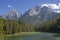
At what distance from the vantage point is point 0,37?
28.6m

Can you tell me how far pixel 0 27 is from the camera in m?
30.1

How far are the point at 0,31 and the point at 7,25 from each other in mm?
163600

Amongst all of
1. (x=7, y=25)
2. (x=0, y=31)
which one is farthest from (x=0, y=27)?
(x=7, y=25)

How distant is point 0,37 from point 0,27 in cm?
212

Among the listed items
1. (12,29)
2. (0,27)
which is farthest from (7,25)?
(0,27)

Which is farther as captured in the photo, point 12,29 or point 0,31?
point 12,29

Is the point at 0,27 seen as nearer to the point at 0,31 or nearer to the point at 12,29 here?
the point at 0,31

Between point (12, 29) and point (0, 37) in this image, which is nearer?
point (0, 37)

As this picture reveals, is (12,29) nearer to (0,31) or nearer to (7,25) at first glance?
(7,25)

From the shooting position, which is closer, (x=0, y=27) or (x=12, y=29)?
(x=0, y=27)

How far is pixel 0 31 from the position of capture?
1141 inches

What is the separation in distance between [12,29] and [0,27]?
168559mm

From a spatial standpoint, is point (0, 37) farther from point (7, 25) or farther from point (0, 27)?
point (7, 25)
